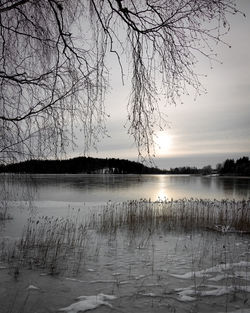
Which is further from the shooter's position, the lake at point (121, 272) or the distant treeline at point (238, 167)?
the distant treeline at point (238, 167)

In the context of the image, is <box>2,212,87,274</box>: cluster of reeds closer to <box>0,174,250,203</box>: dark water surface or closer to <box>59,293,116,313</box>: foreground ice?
<box>0,174,250,203</box>: dark water surface

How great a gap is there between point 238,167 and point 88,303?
113670 mm

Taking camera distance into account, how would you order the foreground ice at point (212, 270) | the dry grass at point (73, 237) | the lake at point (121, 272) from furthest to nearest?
the dry grass at point (73, 237)
the foreground ice at point (212, 270)
the lake at point (121, 272)

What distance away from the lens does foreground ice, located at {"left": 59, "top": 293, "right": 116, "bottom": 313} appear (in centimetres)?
468

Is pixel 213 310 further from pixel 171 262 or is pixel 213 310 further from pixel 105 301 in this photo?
pixel 171 262

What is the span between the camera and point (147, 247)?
895 centimetres

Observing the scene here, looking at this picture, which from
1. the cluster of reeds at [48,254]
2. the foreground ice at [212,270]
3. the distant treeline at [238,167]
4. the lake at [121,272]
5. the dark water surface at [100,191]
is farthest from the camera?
the distant treeline at [238,167]

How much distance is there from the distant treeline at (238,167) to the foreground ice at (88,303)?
4074 inches

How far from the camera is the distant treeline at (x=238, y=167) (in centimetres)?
10498

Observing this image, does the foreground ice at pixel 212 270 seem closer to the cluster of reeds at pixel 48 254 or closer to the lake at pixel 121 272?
the lake at pixel 121 272

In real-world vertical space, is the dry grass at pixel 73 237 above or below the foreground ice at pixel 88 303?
below

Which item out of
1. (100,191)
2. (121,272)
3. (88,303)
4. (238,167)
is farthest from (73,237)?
(238,167)

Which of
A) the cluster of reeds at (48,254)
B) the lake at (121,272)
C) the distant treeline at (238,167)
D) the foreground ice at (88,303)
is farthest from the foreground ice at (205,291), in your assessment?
the distant treeline at (238,167)

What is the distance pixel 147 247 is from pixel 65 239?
255 cm
